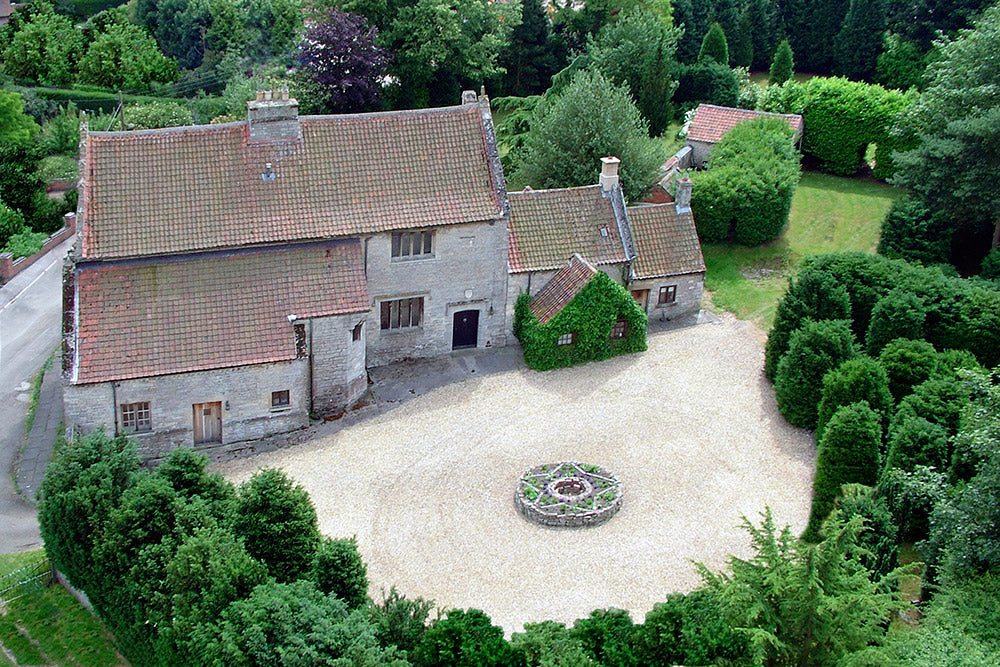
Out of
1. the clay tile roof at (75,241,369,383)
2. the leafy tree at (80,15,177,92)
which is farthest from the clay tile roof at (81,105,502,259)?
the leafy tree at (80,15,177,92)

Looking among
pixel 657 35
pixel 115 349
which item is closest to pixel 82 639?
pixel 115 349

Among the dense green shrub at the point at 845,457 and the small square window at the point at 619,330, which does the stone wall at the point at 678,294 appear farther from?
the dense green shrub at the point at 845,457

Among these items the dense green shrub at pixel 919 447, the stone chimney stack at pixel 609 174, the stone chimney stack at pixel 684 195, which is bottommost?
the dense green shrub at pixel 919 447

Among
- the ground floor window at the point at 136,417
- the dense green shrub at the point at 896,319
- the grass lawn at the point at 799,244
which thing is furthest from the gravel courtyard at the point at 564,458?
the dense green shrub at the point at 896,319

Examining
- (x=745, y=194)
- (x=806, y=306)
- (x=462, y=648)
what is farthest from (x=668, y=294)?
(x=462, y=648)

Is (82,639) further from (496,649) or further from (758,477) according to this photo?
(758,477)
